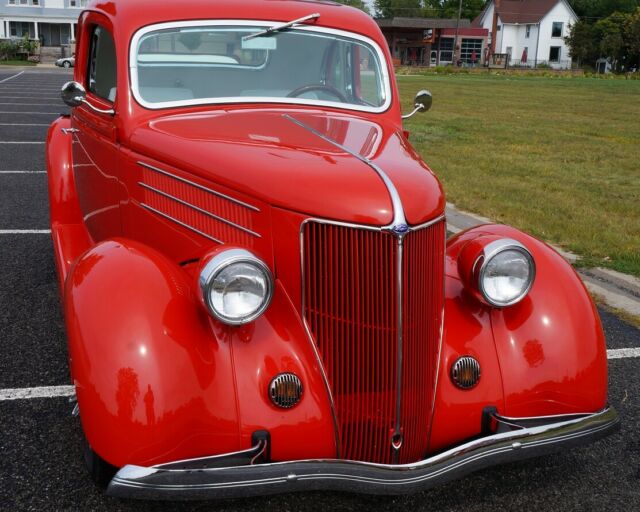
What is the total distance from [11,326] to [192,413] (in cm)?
241

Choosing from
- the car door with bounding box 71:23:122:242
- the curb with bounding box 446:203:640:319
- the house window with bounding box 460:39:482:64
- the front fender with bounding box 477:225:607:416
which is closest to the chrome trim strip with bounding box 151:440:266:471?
the front fender with bounding box 477:225:607:416

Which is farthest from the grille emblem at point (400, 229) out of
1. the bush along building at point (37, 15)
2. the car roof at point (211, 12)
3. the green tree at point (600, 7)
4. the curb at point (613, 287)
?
the green tree at point (600, 7)

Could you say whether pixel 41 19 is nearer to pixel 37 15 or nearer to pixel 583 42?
pixel 37 15

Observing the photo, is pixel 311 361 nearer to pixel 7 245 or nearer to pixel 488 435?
pixel 488 435

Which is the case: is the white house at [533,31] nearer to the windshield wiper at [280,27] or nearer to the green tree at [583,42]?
the green tree at [583,42]

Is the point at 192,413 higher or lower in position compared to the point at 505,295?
lower

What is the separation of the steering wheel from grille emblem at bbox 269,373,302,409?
1.72 m

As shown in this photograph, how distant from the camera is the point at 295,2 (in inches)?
159

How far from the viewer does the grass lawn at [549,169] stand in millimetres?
6602

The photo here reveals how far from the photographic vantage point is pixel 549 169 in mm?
10195

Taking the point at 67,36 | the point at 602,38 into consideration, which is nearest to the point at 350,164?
the point at 67,36

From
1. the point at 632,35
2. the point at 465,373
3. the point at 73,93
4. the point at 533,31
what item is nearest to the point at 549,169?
the point at 73,93

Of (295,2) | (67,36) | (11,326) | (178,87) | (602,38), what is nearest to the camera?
(178,87)

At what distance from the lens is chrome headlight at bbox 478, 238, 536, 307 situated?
2762 mm
